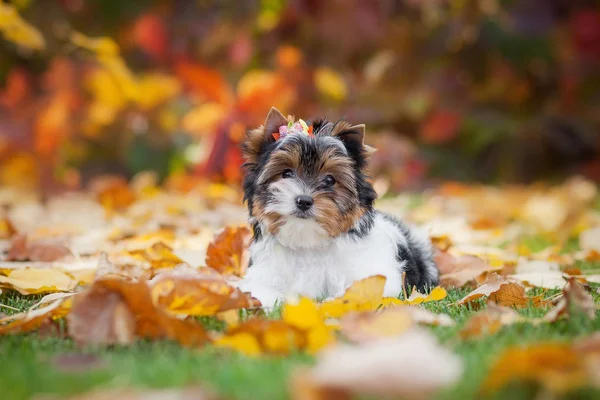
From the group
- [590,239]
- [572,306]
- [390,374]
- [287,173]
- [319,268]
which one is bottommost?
[390,374]

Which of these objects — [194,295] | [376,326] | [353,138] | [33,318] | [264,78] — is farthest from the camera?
[264,78]

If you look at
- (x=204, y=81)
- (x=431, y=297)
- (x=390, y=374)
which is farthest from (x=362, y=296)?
(x=204, y=81)

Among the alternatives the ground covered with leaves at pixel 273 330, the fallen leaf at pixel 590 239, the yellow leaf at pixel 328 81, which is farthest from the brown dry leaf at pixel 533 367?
the yellow leaf at pixel 328 81

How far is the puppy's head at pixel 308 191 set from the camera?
3.14 meters

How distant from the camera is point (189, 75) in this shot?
921 centimetres

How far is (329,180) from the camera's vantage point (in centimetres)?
326

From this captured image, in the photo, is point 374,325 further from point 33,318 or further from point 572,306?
point 33,318

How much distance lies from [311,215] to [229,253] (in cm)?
97

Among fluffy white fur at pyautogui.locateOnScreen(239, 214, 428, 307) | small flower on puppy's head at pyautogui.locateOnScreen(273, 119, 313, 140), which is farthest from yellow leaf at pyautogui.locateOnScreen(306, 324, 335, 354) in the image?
small flower on puppy's head at pyautogui.locateOnScreen(273, 119, 313, 140)

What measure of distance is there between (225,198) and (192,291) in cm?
475

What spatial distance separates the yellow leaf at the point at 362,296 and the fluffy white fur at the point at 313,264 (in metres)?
0.50

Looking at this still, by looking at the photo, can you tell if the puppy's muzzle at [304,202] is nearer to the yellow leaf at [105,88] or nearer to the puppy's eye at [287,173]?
the puppy's eye at [287,173]

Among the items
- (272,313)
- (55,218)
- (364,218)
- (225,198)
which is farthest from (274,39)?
(272,313)

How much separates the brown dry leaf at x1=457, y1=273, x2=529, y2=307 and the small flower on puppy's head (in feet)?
3.65
